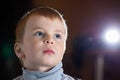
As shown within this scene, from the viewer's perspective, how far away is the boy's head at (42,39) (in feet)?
1.87

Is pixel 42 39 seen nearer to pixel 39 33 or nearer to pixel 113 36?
pixel 39 33

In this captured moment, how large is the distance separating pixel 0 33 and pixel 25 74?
0.49 m

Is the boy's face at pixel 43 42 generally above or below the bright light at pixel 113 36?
above

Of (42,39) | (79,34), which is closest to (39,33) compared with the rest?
(42,39)

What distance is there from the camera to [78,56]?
110 centimetres

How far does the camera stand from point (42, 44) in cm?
57

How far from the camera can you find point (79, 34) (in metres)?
1.11

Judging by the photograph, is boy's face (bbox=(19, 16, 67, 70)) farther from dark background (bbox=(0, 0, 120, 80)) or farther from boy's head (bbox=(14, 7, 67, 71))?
dark background (bbox=(0, 0, 120, 80))

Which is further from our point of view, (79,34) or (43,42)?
(79,34)

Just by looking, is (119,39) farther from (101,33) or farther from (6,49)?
(6,49)

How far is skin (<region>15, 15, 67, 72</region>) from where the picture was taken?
571 millimetres

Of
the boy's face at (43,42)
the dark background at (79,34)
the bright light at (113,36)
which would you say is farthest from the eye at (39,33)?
the bright light at (113,36)

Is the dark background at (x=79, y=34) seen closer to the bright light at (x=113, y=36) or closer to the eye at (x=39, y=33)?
the bright light at (x=113, y=36)

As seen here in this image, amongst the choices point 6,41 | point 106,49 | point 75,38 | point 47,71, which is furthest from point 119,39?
point 47,71
